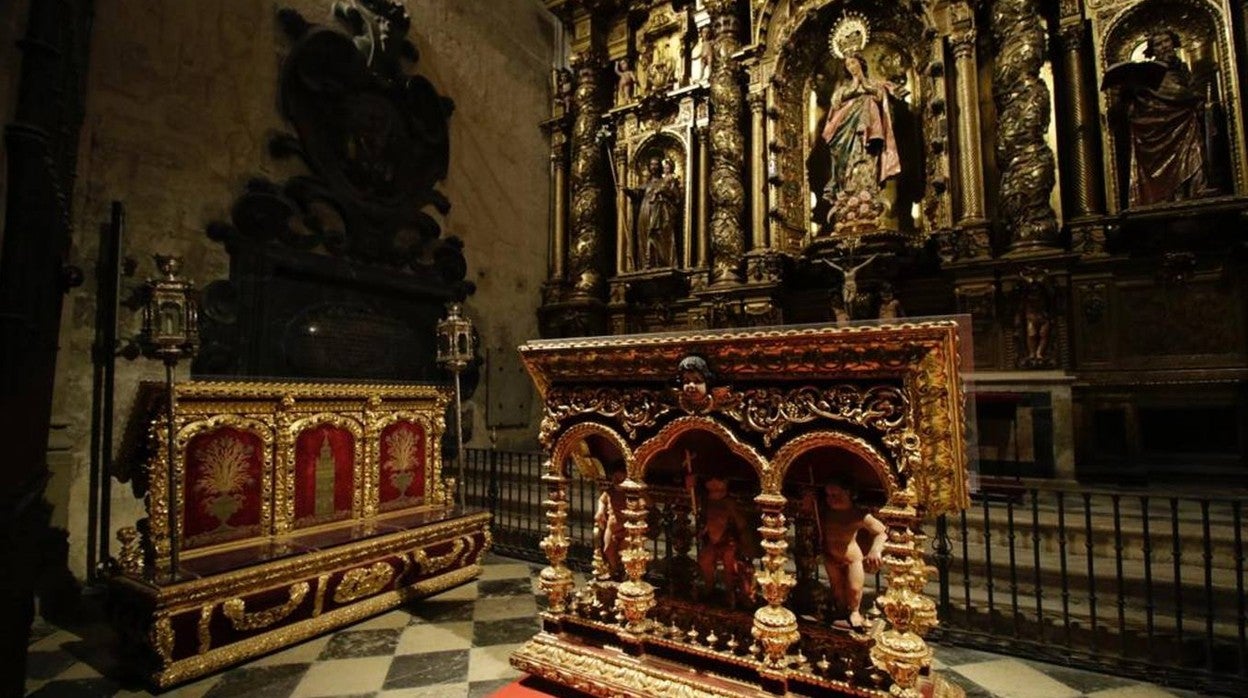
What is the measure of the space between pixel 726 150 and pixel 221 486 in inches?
274

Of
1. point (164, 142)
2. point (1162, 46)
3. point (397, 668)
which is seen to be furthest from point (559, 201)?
point (397, 668)

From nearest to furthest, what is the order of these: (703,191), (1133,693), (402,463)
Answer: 1. (1133,693)
2. (402,463)
3. (703,191)

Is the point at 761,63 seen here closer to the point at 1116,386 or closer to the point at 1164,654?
the point at 1116,386

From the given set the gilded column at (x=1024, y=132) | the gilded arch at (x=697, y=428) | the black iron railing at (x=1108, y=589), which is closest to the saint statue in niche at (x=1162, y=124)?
the gilded column at (x=1024, y=132)

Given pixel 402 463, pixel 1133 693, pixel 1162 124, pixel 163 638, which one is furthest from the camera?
pixel 1162 124

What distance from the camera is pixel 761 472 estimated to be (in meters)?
2.31

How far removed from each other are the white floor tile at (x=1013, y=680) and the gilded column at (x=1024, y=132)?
4660 mm

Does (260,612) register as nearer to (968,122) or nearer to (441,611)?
(441,611)

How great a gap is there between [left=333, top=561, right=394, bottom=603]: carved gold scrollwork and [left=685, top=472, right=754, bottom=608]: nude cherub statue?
2.10 metres

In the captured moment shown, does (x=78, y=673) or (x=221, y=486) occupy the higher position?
(x=221, y=486)

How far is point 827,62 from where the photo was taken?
318 inches

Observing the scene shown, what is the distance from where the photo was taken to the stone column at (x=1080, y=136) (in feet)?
20.2

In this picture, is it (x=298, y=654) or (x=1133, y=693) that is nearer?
(x=1133, y=693)

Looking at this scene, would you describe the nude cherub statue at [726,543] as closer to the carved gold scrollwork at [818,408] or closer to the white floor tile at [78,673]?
the carved gold scrollwork at [818,408]
